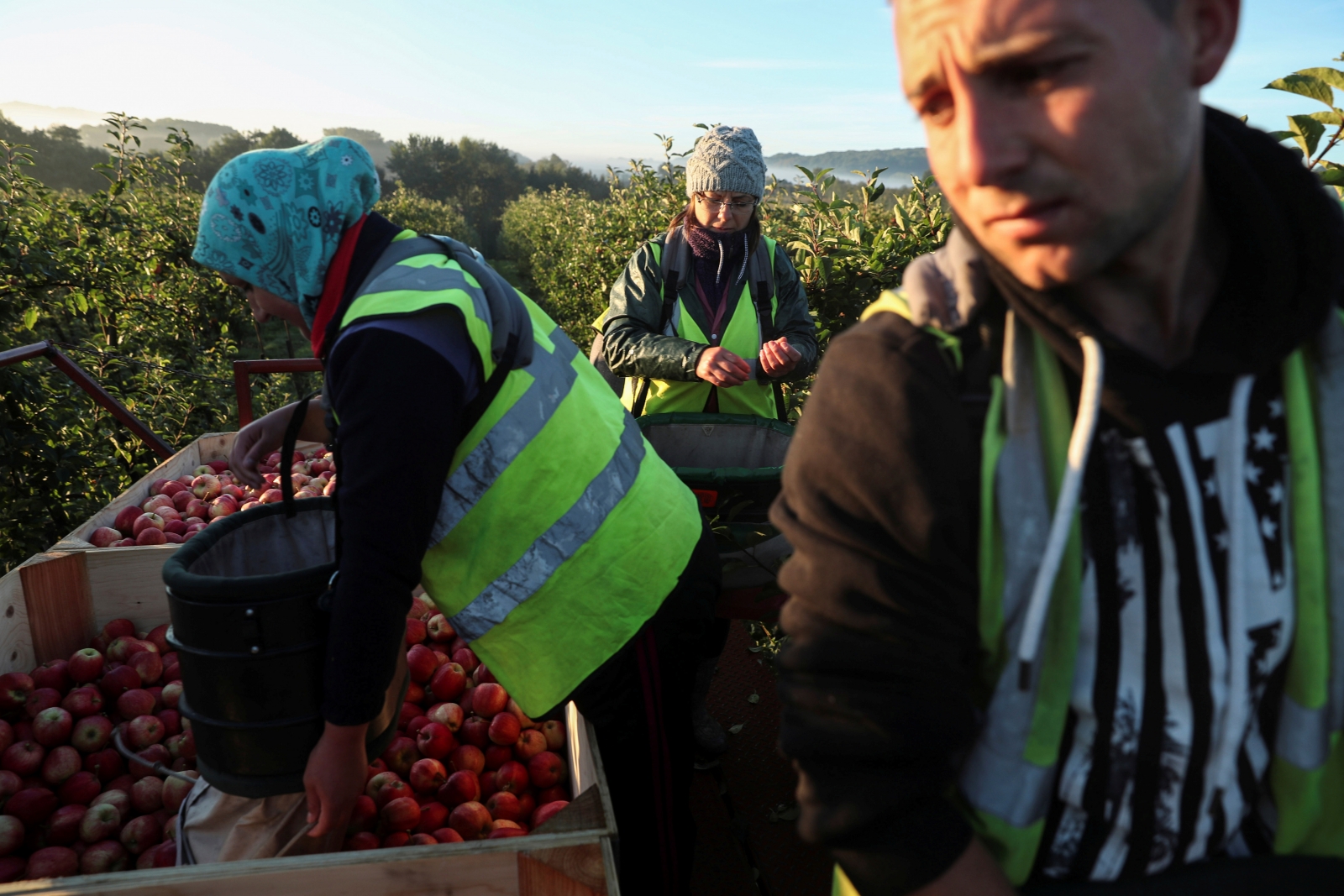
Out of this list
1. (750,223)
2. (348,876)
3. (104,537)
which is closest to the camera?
(348,876)

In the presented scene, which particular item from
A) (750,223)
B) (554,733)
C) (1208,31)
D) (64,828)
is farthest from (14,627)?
(1208,31)

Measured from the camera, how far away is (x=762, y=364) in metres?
2.88

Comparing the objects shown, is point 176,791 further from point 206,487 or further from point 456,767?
point 206,487

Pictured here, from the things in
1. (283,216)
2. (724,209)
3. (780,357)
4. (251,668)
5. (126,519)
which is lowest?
(126,519)

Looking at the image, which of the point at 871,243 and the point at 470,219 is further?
the point at 470,219

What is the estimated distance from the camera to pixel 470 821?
1.84m

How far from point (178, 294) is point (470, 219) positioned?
42.5 m

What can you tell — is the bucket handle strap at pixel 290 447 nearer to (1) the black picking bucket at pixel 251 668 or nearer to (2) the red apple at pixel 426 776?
(1) the black picking bucket at pixel 251 668

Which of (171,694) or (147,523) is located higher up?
(147,523)

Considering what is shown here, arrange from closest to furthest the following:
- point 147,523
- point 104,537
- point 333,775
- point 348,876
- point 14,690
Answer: point 348,876 < point 333,775 < point 14,690 < point 104,537 < point 147,523

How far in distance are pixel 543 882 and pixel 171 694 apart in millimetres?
1415

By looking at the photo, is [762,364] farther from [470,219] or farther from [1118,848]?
[470,219]

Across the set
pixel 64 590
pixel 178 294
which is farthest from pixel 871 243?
pixel 178 294

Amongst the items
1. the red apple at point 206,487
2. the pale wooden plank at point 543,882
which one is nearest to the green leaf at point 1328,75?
the pale wooden plank at point 543,882
